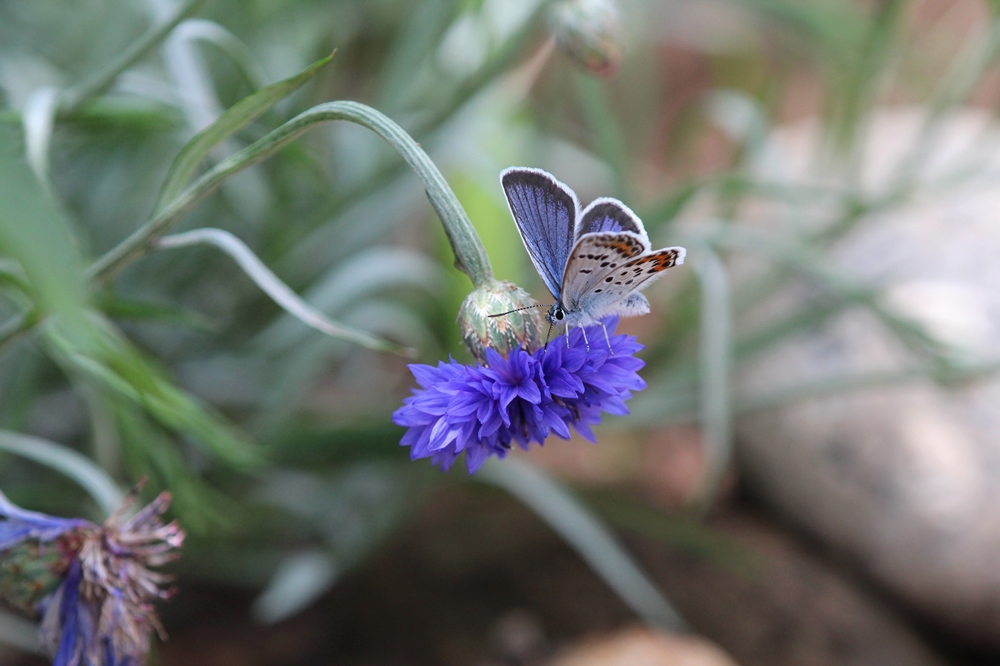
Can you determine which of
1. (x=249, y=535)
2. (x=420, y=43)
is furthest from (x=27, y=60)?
(x=249, y=535)

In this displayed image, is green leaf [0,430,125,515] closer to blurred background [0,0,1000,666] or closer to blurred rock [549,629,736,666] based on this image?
blurred background [0,0,1000,666]

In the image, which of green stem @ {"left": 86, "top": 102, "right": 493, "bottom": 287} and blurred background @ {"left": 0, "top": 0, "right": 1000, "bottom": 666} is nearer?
green stem @ {"left": 86, "top": 102, "right": 493, "bottom": 287}

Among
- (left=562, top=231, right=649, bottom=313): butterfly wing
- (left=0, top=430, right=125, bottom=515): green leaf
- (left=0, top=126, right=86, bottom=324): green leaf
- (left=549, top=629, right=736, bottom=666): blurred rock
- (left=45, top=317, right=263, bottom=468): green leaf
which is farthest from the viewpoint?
(left=549, top=629, right=736, bottom=666): blurred rock

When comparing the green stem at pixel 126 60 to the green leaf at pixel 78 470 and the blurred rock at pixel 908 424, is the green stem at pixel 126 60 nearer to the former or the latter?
the green leaf at pixel 78 470

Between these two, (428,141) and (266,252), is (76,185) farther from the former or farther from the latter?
(428,141)

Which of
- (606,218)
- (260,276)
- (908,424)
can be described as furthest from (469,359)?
(908,424)

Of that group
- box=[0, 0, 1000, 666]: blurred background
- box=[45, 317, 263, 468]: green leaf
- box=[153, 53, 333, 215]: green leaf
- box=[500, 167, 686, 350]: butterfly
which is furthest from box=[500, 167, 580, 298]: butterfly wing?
box=[0, 0, 1000, 666]: blurred background
